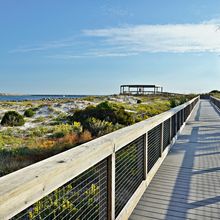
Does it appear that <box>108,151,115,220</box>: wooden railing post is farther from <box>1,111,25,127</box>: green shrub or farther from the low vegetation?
<box>1,111,25,127</box>: green shrub

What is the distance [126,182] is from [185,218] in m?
1.08

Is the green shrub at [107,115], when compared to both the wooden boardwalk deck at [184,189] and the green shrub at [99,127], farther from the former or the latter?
the wooden boardwalk deck at [184,189]

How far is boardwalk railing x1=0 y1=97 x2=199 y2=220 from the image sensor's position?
4.53ft

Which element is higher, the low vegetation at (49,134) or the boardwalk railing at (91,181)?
the boardwalk railing at (91,181)

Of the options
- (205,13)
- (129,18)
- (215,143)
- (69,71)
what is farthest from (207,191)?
(69,71)

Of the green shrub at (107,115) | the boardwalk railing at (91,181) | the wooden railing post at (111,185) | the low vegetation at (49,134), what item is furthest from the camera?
the green shrub at (107,115)

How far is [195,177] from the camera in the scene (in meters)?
5.07

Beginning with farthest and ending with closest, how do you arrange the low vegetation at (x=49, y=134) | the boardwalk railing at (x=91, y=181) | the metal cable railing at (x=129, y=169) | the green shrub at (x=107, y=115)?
the green shrub at (x=107, y=115) → the low vegetation at (x=49, y=134) → the metal cable railing at (x=129, y=169) → the boardwalk railing at (x=91, y=181)

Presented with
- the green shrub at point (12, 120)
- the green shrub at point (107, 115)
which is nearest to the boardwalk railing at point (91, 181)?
the green shrub at point (107, 115)

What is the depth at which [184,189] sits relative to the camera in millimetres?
4441

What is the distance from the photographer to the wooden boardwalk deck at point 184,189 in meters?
3.59

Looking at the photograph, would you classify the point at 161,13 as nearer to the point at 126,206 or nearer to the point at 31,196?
the point at 126,206

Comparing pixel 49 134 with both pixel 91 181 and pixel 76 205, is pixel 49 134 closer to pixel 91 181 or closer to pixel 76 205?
pixel 76 205

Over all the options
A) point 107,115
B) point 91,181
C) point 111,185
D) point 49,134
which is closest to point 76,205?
point 91,181
